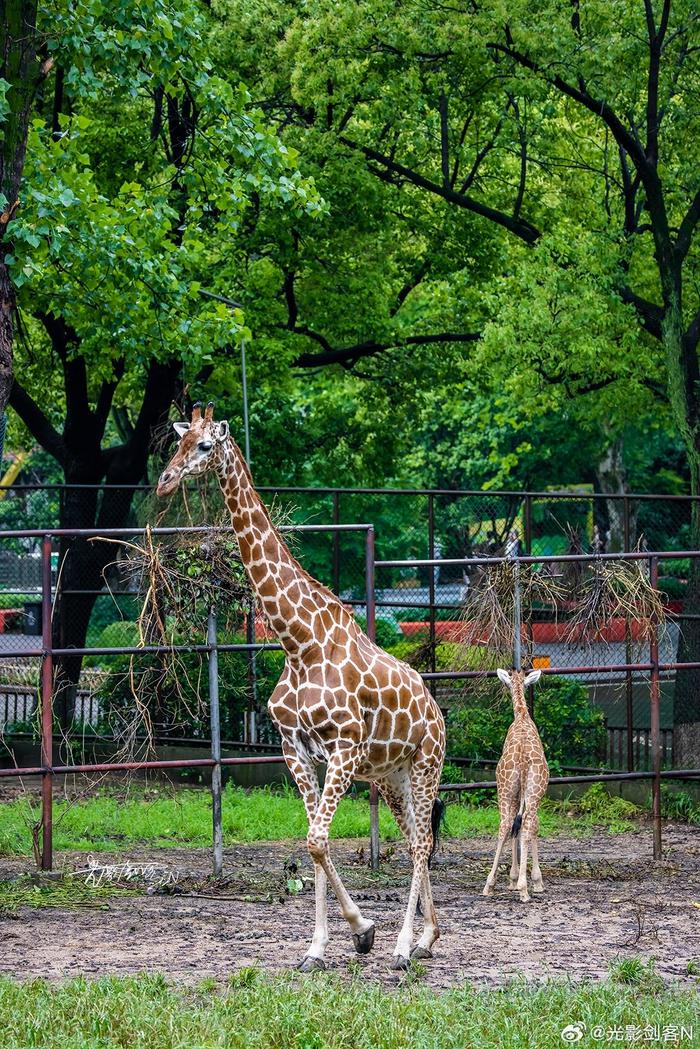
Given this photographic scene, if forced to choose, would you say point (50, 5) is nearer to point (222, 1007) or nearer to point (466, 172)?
point (222, 1007)

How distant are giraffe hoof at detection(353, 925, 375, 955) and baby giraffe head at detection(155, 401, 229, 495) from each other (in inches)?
105

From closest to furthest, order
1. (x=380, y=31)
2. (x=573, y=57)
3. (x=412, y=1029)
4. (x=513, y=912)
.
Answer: (x=412, y=1029), (x=513, y=912), (x=573, y=57), (x=380, y=31)

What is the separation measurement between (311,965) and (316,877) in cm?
48

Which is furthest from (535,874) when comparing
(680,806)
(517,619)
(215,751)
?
(680,806)

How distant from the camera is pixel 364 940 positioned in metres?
7.59

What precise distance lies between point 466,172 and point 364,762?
39.4ft

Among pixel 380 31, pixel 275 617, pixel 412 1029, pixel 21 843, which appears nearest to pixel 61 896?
pixel 21 843

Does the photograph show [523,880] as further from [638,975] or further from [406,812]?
[638,975]

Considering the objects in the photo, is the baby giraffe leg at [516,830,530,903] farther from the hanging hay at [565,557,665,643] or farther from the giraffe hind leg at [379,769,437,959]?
the hanging hay at [565,557,665,643]

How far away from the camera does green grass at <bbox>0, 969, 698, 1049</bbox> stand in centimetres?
576

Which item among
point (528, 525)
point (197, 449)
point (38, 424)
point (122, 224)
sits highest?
point (122, 224)

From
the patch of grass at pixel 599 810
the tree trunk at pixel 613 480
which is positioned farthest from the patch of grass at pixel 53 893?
the tree trunk at pixel 613 480

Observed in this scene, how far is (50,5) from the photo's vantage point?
31.9 feet

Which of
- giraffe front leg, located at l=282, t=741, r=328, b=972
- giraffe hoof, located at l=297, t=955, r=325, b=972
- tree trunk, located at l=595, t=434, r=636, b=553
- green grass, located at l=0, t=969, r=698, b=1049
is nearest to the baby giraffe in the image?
giraffe front leg, located at l=282, t=741, r=328, b=972
